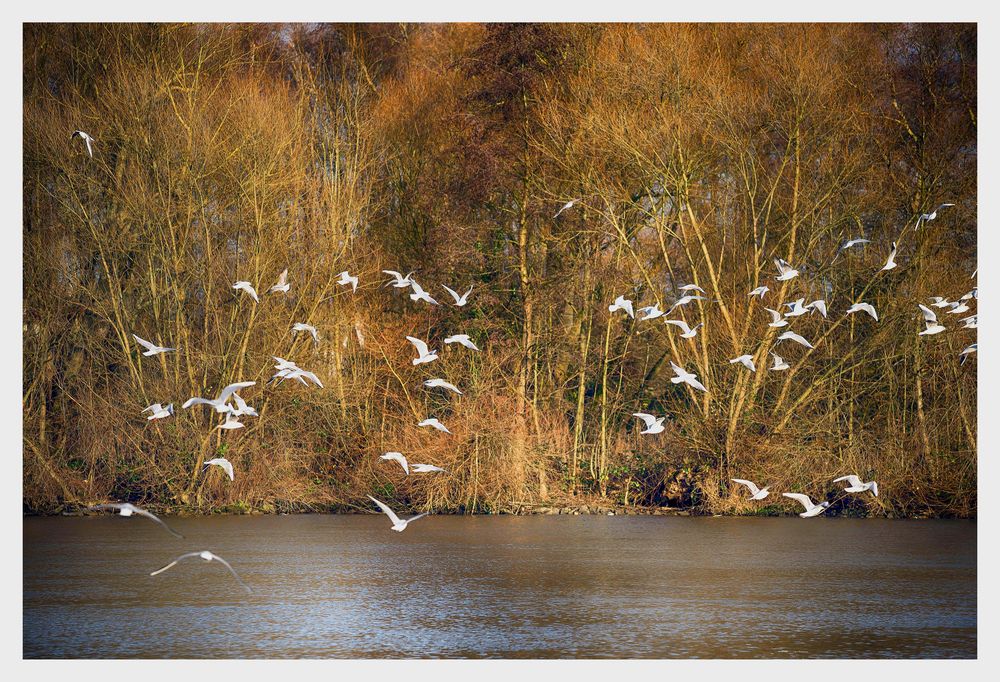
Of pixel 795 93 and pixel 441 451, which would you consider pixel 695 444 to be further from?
pixel 795 93

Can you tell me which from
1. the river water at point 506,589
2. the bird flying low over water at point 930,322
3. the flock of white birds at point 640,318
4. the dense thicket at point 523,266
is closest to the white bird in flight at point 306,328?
the flock of white birds at point 640,318

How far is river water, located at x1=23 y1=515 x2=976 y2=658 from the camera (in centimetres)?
1145

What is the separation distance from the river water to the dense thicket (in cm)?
115

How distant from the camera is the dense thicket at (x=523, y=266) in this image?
21.6 metres

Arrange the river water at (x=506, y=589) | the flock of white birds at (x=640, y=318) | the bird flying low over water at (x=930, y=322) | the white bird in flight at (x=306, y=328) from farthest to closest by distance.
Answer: the white bird in flight at (x=306, y=328)
the bird flying low over water at (x=930, y=322)
the flock of white birds at (x=640, y=318)
the river water at (x=506, y=589)

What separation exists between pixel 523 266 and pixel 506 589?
10.1 m

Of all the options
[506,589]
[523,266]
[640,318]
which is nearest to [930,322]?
[640,318]

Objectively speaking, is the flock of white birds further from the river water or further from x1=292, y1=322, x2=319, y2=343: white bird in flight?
the river water

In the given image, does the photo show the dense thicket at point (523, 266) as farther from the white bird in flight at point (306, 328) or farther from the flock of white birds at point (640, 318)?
the white bird in flight at point (306, 328)

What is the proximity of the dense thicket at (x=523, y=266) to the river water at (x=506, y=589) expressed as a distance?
115 centimetres

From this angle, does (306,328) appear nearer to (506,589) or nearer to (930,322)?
(506,589)

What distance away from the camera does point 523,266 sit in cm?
2370

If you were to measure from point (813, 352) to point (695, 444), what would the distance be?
9.79 ft

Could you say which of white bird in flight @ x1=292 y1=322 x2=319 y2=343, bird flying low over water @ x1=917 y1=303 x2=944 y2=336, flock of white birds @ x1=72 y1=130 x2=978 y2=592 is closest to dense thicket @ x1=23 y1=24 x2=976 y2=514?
flock of white birds @ x1=72 y1=130 x2=978 y2=592
